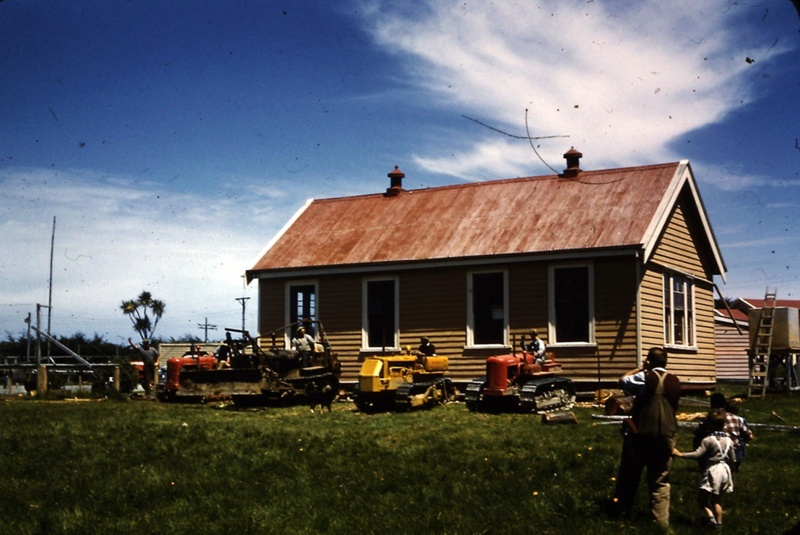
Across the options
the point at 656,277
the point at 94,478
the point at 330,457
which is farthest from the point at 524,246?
the point at 94,478

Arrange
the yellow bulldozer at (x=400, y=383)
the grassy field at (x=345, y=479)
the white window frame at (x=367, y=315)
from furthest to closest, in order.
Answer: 1. the white window frame at (x=367, y=315)
2. the yellow bulldozer at (x=400, y=383)
3. the grassy field at (x=345, y=479)

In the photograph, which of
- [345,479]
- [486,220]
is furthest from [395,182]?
[345,479]

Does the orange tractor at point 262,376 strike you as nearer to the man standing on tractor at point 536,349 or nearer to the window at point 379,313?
the window at point 379,313

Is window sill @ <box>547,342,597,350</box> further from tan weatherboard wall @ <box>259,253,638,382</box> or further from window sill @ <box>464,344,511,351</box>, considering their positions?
window sill @ <box>464,344,511,351</box>

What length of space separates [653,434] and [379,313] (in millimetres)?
18383

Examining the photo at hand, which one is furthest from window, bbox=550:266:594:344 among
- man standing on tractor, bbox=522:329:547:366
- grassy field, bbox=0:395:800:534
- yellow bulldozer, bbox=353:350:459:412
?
grassy field, bbox=0:395:800:534

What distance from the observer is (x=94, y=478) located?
12672 millimetres

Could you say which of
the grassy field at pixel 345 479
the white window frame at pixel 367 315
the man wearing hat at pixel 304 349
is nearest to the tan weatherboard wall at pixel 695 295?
the white window frame at pixel 367 315

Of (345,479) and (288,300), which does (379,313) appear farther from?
(345,479)

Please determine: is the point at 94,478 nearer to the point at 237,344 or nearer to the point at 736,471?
the point at 736,471

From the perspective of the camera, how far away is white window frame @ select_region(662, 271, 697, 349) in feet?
87.5

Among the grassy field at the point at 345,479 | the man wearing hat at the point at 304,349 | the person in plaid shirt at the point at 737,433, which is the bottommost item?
the grassy field at the point at 345,479

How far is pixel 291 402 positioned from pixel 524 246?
23.8 feet

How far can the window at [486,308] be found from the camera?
2633 centimetres
